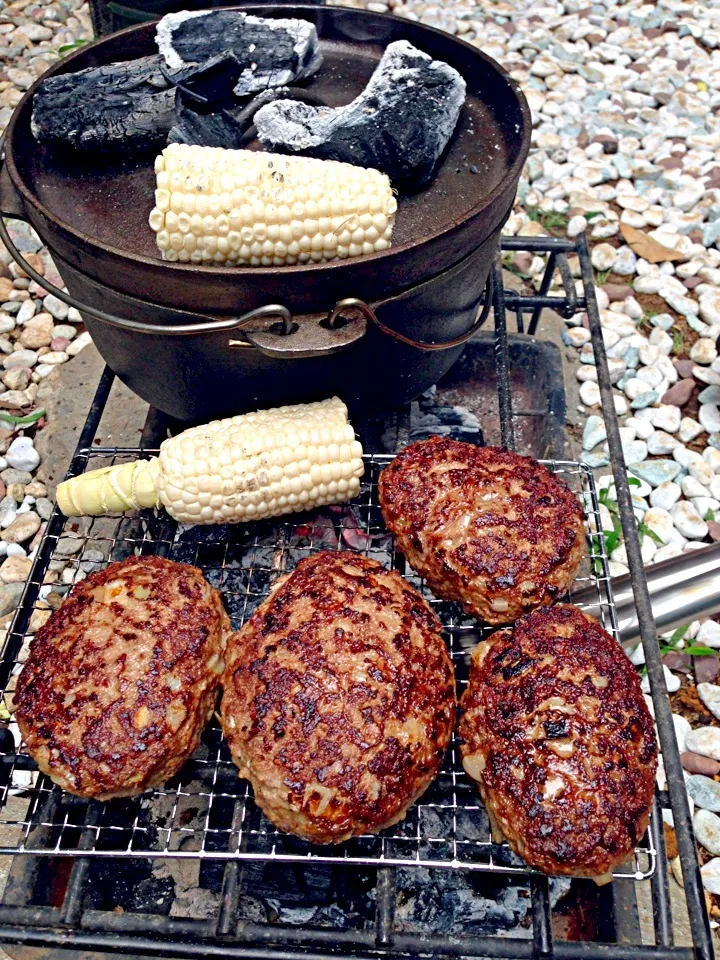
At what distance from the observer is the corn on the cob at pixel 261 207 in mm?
2152

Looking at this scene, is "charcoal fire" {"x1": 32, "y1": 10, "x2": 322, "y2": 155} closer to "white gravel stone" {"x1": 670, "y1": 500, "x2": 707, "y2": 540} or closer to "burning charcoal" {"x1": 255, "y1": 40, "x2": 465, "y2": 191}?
"burning charcoal" {"x1": 255, "y1": 40, "x2": 465, "y2": 191}

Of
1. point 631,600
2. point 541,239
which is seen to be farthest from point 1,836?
point 541,239

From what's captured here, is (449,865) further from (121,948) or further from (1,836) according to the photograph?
(1,836)

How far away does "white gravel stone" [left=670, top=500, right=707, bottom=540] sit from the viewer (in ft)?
11.6

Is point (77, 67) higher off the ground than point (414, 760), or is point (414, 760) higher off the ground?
point (77, 67)

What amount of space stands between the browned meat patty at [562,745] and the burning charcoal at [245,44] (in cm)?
220

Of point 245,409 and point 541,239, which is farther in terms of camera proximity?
point 541,239

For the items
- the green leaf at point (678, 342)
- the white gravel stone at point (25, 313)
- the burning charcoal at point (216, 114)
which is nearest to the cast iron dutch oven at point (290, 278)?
the burning charcoal at point (216, 114)

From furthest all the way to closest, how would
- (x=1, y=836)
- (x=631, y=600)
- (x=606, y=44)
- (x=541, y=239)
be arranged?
1. (x=606, y=44)
2. (x=541, y=239)
3. (x=631, y=600)
4. (x=1, y=836)

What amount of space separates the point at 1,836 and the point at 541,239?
325cm

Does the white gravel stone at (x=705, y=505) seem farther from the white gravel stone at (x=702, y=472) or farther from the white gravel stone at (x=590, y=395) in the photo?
the white gravel stone at (x=590, y=395)

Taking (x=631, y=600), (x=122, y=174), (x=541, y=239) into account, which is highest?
(x=122, y=174)

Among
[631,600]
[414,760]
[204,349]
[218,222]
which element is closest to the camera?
[414,760]

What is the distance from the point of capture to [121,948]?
6.05ft
